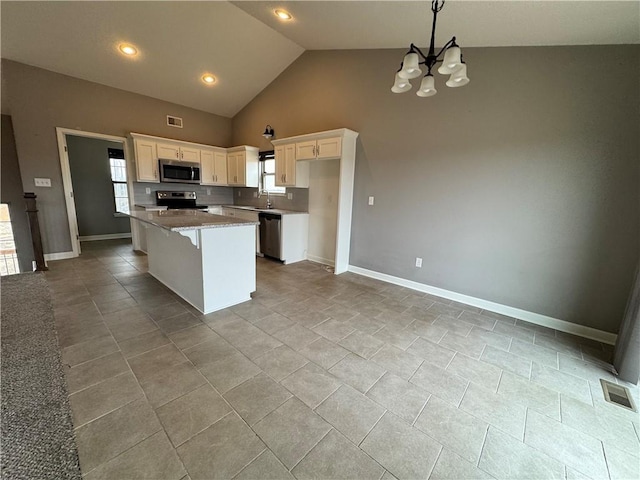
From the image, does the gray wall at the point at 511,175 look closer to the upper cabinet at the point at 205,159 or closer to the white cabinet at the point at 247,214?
the white cabinet at the point at 247,214

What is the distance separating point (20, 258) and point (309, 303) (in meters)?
5.94

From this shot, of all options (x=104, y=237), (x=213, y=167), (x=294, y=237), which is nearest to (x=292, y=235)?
(x=294, y=237)

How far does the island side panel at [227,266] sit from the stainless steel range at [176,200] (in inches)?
121

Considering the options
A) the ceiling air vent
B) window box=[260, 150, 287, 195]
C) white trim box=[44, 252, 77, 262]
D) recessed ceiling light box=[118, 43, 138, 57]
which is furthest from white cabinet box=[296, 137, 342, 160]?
white trim box=[44, 252, 77, 262]

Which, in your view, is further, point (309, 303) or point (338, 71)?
point (338, 71)

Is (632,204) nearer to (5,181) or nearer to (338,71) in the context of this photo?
(338,71)

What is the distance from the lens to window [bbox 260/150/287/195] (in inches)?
214

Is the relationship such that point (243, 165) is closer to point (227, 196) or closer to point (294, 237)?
point (227, 196)

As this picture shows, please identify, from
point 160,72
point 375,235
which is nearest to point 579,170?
point 375,235

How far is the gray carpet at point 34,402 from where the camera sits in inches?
46.9

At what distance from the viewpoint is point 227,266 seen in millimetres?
2756

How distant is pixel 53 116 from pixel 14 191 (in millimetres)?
1840

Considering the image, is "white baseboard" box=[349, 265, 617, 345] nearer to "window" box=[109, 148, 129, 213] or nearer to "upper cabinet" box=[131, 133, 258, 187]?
"upper cabinet" box=[131, 133, 258, 187]

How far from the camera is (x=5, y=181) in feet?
15.2
